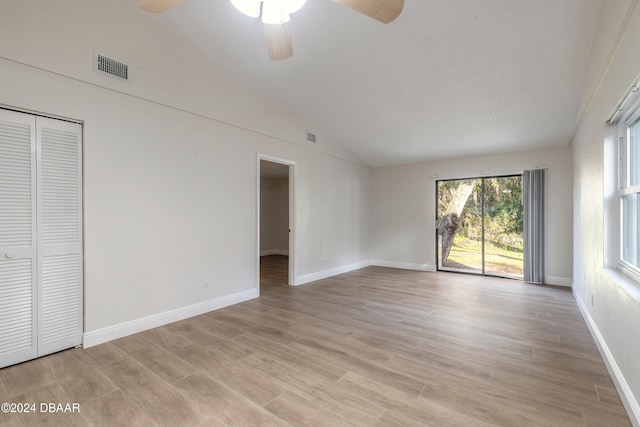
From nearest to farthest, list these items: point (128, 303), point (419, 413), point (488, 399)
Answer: point (419, 413) < point (488, 399) < point (128, 303)

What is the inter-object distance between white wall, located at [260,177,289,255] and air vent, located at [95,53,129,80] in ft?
19.6

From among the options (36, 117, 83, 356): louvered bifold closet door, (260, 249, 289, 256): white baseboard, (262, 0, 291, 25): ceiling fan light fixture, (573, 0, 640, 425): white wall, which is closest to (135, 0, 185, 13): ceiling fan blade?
(262, 0, 291, 25): ceiling fan light fixture

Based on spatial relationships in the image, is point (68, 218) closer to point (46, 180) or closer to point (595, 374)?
point (46, 180)

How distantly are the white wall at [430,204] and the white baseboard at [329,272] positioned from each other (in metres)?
0.57

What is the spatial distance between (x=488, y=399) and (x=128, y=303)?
3288 mm

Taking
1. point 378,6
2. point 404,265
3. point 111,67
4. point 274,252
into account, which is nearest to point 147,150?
point 111,67

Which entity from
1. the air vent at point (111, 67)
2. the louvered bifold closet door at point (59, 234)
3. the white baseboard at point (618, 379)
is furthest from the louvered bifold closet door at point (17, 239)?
the white baseboard at point (618, 379)

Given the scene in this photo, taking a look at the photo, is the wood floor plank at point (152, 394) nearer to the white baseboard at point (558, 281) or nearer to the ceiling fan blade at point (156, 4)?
the ceiling fan blade at point (156, 4)

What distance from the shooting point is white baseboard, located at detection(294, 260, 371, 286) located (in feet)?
17.0

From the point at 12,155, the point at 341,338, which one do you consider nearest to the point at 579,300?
the point at 341,338

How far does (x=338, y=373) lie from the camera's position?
7.43 ft

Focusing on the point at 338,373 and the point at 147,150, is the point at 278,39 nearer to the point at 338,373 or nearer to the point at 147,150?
the point at 147,150

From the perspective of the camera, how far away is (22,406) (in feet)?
6.16

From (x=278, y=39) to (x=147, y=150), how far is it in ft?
6.51
